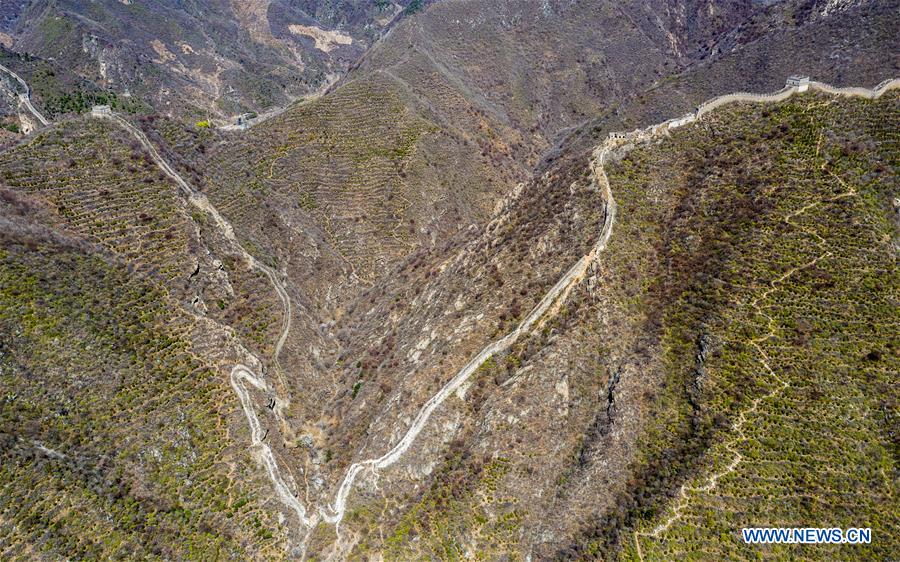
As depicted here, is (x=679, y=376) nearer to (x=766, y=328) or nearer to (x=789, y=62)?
(x=766, y=328)

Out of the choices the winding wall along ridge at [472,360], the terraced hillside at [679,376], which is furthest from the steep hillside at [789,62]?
the terraced hillside at [679,376]

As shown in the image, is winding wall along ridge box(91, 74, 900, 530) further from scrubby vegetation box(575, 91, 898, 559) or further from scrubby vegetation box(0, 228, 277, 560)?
scrubby vegetation box(0, 228, 277, 560)

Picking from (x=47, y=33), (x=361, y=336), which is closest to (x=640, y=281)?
(x=361, y=336)

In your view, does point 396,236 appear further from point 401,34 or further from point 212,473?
point 401,34

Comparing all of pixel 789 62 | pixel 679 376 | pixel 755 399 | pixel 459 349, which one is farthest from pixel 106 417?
pixel 789 62

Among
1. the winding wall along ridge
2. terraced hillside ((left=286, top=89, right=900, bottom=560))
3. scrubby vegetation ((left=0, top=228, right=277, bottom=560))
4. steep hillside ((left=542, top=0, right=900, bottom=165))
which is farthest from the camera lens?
steep hillside ((left=542, top=0, right=900, bottom=165))

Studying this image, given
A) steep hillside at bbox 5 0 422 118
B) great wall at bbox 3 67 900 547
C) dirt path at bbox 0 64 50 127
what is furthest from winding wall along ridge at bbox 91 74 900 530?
steep hillside at bbox 5 0 422 118

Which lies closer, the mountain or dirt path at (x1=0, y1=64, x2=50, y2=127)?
the mountain

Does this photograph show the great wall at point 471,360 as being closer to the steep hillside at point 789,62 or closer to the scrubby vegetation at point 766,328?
the scrubby vegetation at point 766,328
